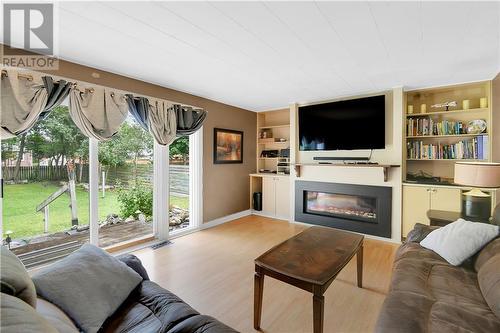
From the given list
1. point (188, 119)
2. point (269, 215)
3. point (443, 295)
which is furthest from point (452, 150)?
point (188, 119)

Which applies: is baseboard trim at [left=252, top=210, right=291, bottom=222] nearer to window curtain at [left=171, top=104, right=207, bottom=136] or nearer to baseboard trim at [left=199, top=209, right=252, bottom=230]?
baseboard trim at [left=199, top=209, right=252, bottom=230]

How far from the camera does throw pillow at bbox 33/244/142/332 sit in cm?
106

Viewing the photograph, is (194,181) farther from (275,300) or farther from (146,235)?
(275,300)

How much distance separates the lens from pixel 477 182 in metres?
2.26

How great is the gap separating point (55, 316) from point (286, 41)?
2.32 m

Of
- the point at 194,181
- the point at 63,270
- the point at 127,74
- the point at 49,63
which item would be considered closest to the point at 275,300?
the point at 63,270

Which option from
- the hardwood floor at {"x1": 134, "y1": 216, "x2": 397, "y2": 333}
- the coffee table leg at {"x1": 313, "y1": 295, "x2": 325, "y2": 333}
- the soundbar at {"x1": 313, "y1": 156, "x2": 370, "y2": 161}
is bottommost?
the hardwood floor at {"x1": 134, "y1": 216, "x2": 397, "y2": 333}

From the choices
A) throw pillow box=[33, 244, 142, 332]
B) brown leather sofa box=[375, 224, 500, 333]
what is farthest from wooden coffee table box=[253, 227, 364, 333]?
throw pillow box=[33, 244, 142, 332]

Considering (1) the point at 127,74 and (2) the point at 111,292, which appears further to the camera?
(1) the point at 127,74

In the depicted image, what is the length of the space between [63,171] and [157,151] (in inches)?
44.4

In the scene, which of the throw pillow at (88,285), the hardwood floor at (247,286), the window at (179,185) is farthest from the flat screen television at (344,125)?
the throw pillow at (88,285)

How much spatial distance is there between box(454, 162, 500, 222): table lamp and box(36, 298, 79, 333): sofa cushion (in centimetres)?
322

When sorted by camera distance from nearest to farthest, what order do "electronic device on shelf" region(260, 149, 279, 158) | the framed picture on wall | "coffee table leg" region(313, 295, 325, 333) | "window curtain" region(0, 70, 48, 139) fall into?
1. "coffee table leg" region(313, 295, 325, 333)
2. "window curtain" region(0, 70, 48, 139)
3. the framed picture on wall
4. "electronic device on shelf" region(260, 149, 279, 158)

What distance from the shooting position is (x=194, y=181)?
3.98 meters
